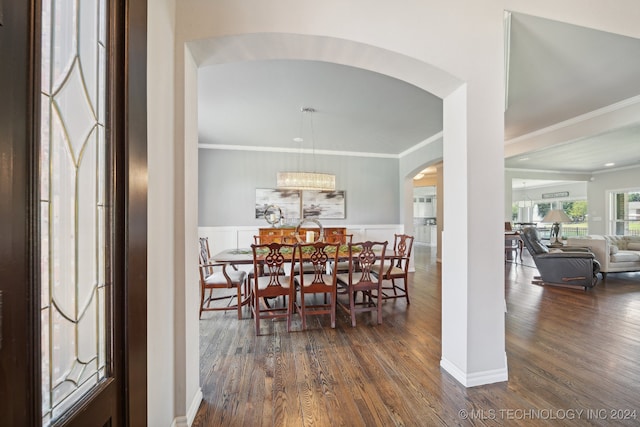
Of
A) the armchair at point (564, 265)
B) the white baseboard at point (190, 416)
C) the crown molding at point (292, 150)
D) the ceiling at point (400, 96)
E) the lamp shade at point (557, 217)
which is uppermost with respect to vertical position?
the ceiling at point (400, 96)

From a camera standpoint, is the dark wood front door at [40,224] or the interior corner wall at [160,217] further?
the interior corner wall at [160,217]

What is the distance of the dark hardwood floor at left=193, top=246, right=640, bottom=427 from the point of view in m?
1.62

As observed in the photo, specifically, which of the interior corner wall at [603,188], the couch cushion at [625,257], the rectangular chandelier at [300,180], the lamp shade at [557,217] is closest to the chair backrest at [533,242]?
the lamp shade at [557,217]

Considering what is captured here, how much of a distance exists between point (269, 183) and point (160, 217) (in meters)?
4.75

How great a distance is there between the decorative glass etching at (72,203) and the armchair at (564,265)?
578 centimetres

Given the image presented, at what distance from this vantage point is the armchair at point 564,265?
4.22 meters

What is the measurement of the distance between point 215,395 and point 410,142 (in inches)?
205

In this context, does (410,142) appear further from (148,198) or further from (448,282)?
(148,198)

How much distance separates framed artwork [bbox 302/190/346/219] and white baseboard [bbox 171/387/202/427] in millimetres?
4599

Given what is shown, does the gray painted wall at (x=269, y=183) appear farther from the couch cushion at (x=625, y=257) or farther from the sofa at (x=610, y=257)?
the couch cushion at (x=625, y=257)

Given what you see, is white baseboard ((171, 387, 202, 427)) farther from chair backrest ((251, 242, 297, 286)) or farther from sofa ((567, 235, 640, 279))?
sofa ((567, 235, 640, 279))

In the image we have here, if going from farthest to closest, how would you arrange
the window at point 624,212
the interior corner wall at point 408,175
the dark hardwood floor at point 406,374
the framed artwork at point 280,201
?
the window at point 624,212 → the framed artwork at point 280,201 → the interior corner wall at point 408,175 → the dark hardwood floor at point 406,374

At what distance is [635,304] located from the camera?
11.6 feet

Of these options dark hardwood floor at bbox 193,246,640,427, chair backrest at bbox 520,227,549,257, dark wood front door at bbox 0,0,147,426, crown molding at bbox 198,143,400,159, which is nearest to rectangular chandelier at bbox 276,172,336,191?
crown molding at bbox 198,143,400,159
